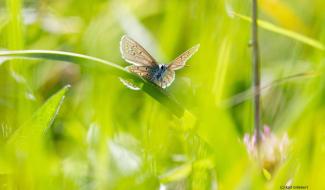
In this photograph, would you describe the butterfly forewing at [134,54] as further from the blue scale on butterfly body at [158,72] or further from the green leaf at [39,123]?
the green leaf at [39,123]

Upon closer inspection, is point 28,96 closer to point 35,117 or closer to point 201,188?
point 35,117

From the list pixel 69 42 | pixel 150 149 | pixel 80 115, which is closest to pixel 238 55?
pixel 80 115

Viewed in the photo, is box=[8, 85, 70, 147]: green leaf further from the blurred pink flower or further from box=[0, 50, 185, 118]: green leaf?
the blurred pink flower

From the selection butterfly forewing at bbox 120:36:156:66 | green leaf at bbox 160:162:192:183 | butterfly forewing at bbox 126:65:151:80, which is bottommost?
green leaf at bbox 160:162:192:183

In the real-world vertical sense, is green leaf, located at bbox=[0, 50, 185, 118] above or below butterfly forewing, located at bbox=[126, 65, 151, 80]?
below

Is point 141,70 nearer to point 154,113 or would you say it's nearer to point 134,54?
point 134,54

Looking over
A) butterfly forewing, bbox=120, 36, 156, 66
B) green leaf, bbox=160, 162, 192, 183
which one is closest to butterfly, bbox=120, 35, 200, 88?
butterfly forewing, bbox=120, 36, 156, 66

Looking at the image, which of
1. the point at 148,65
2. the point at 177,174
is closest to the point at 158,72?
the point at 148,65
